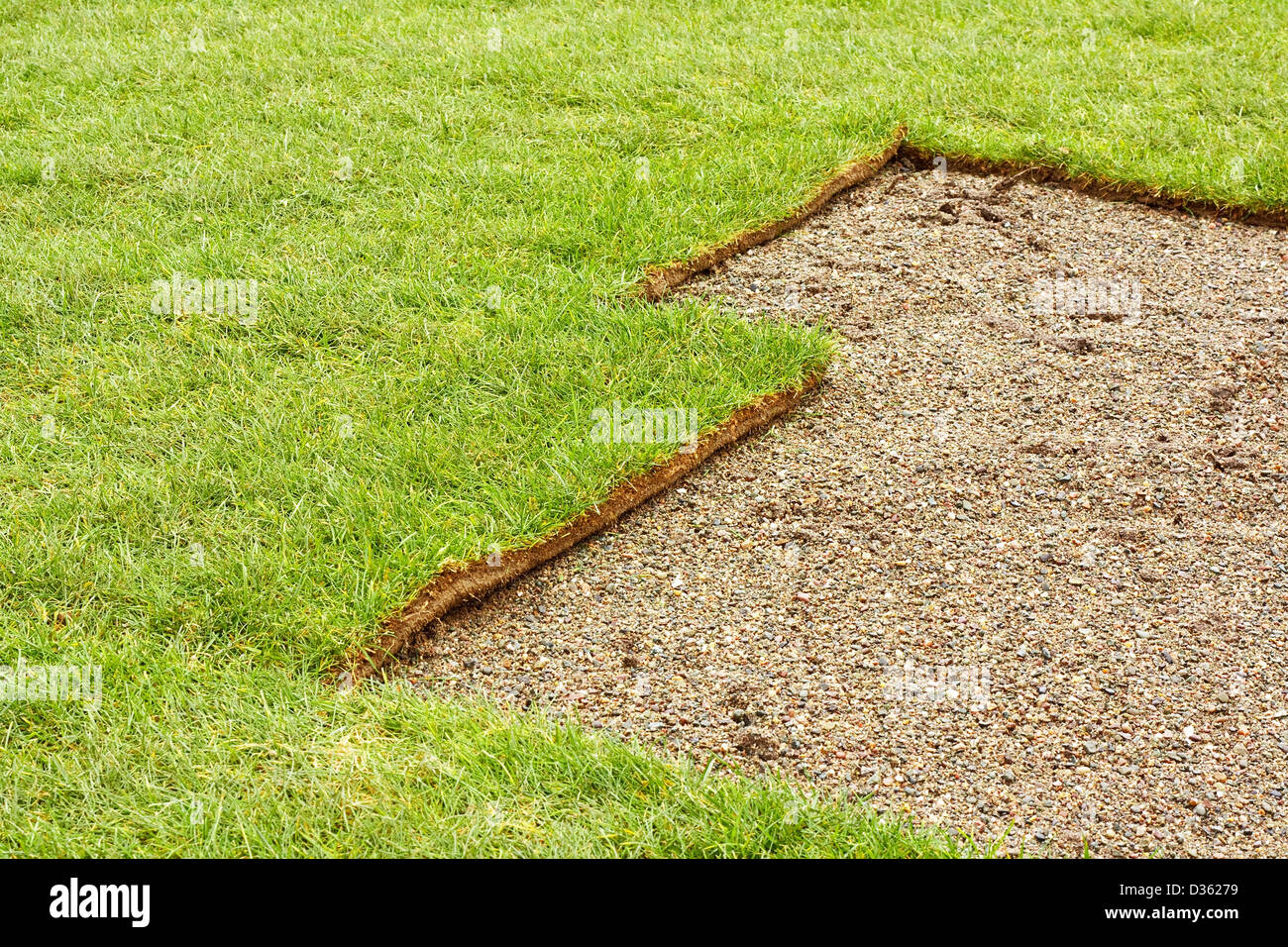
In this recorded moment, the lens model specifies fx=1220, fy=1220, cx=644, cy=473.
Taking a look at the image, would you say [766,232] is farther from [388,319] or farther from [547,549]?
[547,549]

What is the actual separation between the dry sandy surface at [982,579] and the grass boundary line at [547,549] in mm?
55

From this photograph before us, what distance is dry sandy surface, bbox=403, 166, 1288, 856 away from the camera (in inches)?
115

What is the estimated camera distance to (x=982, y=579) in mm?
3504

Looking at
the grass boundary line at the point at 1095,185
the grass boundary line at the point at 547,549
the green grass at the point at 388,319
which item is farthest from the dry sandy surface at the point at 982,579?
the grass boundary line at the point at 1095,185

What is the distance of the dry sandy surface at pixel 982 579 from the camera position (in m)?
2.93

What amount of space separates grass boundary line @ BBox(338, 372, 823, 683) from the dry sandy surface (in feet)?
0.18

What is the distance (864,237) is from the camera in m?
5.26

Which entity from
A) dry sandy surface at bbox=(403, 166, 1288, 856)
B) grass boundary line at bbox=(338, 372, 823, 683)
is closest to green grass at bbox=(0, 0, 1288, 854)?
grass boundary line at bbox=(338, 372, 823, 683)

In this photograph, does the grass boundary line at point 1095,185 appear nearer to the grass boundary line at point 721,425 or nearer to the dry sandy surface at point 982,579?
the grass boundary line at point 721,425

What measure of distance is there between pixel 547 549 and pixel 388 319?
54.9 inches

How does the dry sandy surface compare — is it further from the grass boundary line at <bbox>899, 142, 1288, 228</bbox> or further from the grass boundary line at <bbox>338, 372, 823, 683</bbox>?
the grass boundary line at <bbox>899, 142, 1288, 228</bbox>

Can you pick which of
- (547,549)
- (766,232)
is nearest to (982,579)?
(547,549)

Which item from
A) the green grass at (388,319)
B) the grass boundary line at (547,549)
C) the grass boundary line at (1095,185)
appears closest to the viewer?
the green grass at (388,319)
